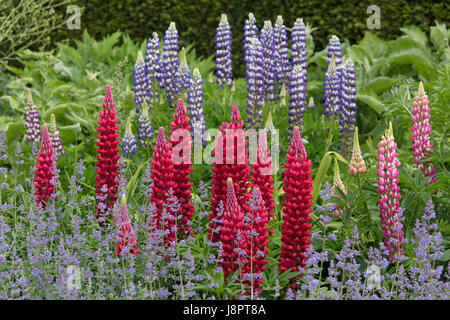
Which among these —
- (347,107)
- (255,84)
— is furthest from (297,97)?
(347,107)

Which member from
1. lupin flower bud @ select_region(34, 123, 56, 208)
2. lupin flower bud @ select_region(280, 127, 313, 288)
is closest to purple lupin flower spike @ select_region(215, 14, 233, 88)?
lupin flower bud @ select_region(34, 123, 56, 208)

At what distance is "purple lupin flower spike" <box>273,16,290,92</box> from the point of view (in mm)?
5617

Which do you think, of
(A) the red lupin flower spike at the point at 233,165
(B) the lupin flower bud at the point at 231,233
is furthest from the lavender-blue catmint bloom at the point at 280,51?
(B) the lupin flower bud at the point at 231,233

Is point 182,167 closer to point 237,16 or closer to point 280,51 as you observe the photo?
point 280,51

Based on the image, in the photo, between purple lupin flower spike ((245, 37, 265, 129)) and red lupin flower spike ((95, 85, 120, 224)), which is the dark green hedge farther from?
red lupin flower spike ((95, 85, 120, 224))

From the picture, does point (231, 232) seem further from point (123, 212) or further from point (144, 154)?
point (144, 154)

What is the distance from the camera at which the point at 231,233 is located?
322 cm

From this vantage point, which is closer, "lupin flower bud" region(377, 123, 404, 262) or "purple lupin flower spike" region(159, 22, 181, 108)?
"lupin flower bud" region(377, 123, 404, 262)

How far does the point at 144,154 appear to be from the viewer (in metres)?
5.16

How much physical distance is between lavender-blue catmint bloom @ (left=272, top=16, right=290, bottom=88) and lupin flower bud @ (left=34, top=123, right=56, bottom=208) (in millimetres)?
2360

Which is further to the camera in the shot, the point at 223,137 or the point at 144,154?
the point at 144,154
